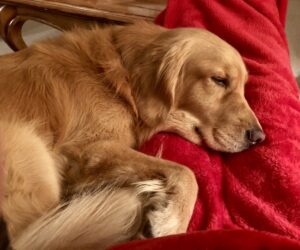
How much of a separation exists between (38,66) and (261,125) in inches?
30.4

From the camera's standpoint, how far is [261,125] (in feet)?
4.59

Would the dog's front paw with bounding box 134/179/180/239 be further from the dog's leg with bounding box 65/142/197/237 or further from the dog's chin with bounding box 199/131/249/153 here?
the dog's chin with bounding box 199/131/249/153

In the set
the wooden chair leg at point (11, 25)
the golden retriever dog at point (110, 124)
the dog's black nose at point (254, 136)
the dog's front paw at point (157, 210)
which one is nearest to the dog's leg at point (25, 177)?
the golden retriever dog at point (110, 124)

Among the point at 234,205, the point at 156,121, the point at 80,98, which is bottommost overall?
the point at 234,205

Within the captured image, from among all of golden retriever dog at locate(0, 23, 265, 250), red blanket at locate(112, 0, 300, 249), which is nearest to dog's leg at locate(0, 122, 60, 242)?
golden retriever dog at locate(0, 23, 265, 250)

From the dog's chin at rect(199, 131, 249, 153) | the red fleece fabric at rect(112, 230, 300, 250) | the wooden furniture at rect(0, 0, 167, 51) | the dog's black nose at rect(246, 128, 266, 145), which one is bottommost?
the dog's chin at rect(199, 131, 249, 153)

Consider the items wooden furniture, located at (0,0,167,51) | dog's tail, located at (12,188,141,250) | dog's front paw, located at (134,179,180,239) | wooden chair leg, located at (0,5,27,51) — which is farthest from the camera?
wooden chair leg, located at (0,5,27,51)

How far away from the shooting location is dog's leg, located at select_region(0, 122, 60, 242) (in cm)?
104

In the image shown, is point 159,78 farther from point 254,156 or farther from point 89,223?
point 89,223

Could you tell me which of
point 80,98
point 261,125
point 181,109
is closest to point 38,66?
point 80,98

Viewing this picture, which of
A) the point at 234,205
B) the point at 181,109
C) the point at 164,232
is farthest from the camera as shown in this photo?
the point at 181,109

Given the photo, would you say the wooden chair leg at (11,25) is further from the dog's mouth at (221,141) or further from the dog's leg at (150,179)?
the dog's mouth at (221,141)

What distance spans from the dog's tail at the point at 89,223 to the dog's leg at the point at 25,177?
5 centimetres

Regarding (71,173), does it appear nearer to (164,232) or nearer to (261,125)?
(164,232)
